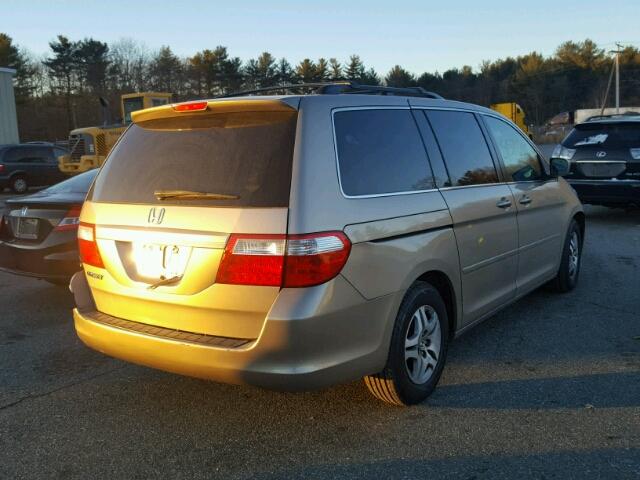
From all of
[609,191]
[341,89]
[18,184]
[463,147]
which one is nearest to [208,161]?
[341,89]

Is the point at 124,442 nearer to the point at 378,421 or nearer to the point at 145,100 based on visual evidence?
the point at 378,421

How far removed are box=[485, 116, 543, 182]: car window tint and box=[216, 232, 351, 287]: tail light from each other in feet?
7.57

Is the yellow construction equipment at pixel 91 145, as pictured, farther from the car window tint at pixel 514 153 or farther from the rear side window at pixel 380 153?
the rear side window at pixel 380 153

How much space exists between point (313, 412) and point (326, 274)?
3.45ft

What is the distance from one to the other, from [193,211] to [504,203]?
237 cm

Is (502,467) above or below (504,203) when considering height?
below

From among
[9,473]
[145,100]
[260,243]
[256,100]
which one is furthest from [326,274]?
[145,100]

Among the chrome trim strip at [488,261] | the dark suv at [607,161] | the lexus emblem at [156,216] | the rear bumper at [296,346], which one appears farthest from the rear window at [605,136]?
the lexus emblem at [156,216]

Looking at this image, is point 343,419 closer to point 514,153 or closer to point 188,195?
point 188,195

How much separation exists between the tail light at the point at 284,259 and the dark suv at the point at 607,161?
7670 mm

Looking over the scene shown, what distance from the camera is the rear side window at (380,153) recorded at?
10.3 feet

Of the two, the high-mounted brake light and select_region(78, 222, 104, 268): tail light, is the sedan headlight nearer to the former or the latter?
the high-mounted brake light

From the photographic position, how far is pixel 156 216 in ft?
10.4

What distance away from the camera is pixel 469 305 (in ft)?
13.2
